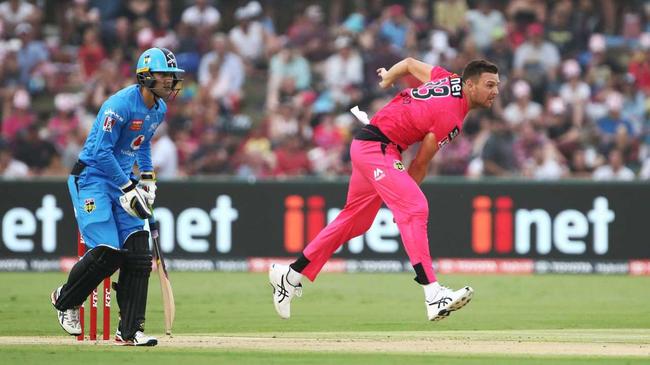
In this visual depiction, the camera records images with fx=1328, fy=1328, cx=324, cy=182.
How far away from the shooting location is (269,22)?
2409 centimetres

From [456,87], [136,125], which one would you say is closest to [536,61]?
[456,87]

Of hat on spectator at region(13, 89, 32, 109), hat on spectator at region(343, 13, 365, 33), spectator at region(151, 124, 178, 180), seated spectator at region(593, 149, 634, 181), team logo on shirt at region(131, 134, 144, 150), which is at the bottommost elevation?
seated spectator at region(593, 149, 634, 181)

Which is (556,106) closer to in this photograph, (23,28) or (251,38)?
(251,38)

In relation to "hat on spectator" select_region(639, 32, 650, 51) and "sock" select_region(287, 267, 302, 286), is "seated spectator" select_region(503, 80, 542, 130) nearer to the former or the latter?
"hat on spectator" select_region(639, 32, 650, 51)

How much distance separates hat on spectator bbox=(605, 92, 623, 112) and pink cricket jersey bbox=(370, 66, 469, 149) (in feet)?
35.1

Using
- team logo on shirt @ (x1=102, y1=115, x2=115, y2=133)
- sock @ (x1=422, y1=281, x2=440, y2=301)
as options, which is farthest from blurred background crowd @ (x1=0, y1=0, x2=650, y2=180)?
team logo on shirt @ (x1=102, y1=115, x2=115, y2=133)

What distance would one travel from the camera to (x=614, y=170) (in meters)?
19.7

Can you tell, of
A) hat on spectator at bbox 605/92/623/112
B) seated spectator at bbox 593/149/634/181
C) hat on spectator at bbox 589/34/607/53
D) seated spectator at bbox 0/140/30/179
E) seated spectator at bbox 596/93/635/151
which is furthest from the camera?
hat on spectator at bbox 589/34/607/53

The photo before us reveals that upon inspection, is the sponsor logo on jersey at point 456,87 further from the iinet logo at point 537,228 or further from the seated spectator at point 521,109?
the seated spectator at point 521,109

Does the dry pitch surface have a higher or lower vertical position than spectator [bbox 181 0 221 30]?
lower

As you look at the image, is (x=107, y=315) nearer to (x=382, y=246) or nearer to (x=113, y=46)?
(x=382, y=246)

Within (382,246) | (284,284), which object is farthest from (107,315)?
(382,246)

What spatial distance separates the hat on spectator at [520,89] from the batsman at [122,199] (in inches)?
461

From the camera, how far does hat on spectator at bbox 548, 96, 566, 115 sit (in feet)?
69.8
